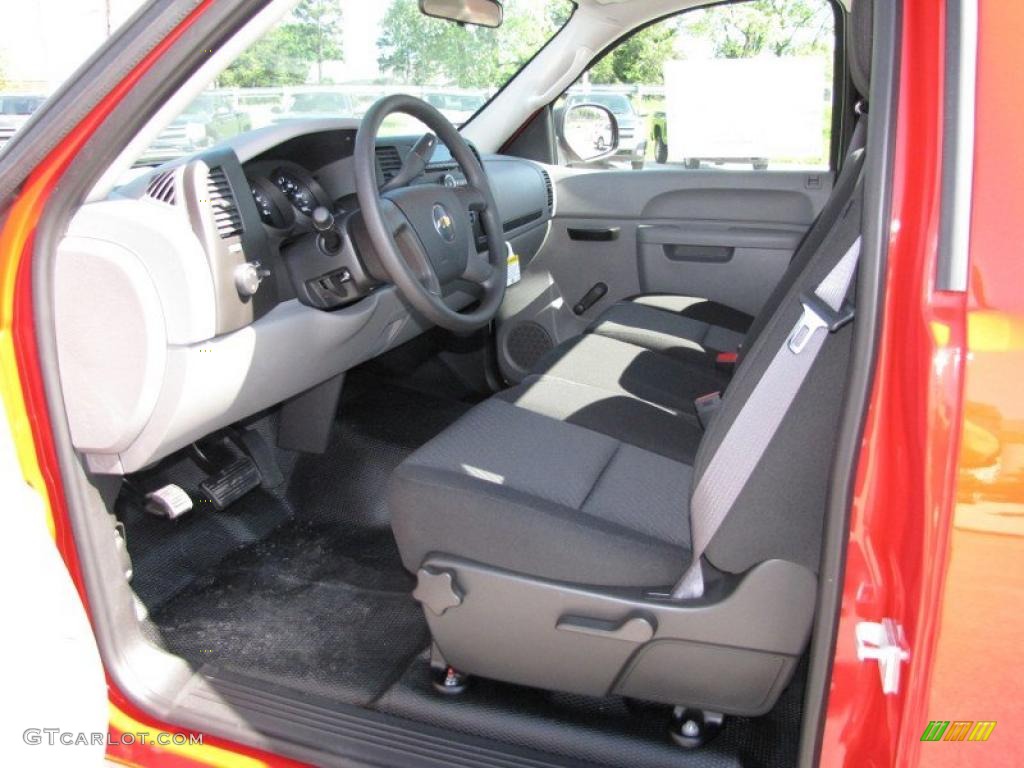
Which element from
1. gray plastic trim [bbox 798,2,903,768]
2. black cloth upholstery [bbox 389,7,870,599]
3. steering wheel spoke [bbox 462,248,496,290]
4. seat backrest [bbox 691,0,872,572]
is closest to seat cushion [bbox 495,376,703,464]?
black cloth upholstery [bbox 389,7,870,599]

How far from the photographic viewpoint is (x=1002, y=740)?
87cm

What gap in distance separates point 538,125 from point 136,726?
238 cm

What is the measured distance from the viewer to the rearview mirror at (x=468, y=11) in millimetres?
2059

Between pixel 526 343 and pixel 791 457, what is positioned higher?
pixel 791 457

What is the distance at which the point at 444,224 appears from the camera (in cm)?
189

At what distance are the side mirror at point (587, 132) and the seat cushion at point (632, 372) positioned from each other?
1.07 meters

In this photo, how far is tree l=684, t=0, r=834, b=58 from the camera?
8.34 feet

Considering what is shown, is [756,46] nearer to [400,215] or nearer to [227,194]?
[400,215]

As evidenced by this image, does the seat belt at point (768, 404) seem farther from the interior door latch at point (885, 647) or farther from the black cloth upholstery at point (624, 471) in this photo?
the interior door latch at point (885, 647)

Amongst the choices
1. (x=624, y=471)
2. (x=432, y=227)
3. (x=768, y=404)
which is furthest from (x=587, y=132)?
(x=768, y=404)

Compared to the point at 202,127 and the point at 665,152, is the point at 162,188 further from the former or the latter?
the point at 665,152

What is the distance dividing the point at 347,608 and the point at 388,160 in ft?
3.36

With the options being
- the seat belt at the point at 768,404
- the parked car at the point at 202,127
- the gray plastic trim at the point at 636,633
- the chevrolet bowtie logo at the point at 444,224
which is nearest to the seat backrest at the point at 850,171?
the seat belt at the point at 768,404

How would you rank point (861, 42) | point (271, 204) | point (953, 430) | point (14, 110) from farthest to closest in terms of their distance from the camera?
point (271, 204), point (14, 110), point (861, 42), point (953, 430)
